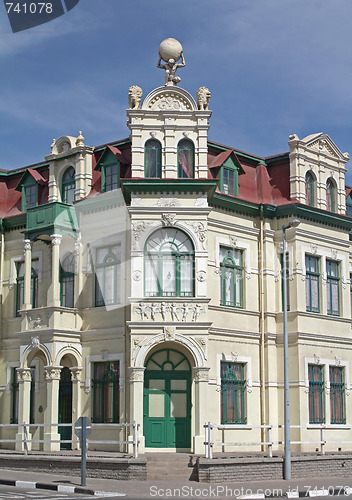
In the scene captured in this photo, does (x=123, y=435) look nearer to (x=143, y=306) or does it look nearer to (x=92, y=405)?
(x=92, y=405)

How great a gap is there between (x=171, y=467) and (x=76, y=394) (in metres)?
6.19

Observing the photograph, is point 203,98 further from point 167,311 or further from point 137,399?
point 137,399

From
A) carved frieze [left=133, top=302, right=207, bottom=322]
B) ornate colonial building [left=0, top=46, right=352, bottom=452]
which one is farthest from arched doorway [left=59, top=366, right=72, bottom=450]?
carved frieze [left=133, top=302, right=207, bottom=322]

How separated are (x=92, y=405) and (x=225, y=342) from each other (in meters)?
5.45

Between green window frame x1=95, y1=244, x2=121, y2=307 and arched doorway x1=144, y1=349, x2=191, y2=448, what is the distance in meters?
3.12

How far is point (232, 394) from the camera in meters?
29.5

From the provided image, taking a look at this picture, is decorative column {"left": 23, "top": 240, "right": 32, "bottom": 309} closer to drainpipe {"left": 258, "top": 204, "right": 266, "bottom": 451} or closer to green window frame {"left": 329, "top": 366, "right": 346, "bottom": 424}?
drainpipe {"left": 258, "top": 204, "right": 266, "bottom": 451}

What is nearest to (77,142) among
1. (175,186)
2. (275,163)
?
(175,186)

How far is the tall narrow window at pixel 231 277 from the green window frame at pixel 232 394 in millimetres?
2401

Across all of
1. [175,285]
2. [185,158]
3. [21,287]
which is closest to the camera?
[175,285]

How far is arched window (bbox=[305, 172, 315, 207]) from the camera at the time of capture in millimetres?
32594

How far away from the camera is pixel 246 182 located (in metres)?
32.4

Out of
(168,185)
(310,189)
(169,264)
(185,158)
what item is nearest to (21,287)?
(169,264)

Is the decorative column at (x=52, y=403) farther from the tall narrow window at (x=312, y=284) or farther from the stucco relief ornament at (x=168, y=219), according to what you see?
the tall narrow window at (x=312, y=284)
